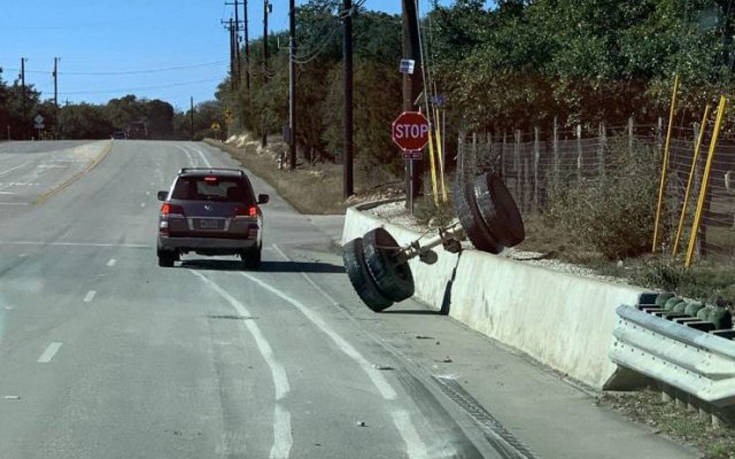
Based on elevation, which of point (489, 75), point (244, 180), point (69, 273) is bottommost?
point (69, 273)

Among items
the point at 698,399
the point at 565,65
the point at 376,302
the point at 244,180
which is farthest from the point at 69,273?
the point at 698,399

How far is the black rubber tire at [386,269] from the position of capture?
49.2 ft

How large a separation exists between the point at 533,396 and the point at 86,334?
5556 mm

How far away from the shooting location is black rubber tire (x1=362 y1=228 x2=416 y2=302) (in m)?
15.0

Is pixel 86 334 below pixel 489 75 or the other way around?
below

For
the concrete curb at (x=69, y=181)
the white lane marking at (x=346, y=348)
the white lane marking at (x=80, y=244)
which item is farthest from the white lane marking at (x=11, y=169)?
the white lane marking at (x=346, y=348)

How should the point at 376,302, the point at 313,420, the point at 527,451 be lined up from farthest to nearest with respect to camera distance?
the point at 376,302 → the point at 313,420 → the point at 527,451

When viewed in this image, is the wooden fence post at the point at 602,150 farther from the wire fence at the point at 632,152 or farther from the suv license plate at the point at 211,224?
the suv license plate at the point at 211,224

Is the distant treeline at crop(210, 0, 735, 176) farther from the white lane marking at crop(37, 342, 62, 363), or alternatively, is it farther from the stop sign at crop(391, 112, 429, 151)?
the white lane marking at crop(37, 342, 62, 363)

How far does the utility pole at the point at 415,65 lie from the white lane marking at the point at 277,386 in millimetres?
13098

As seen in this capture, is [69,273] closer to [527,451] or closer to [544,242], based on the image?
[544,242]

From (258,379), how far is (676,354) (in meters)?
3.83

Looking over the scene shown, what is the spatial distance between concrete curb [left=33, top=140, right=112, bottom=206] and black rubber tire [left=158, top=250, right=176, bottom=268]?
21527 mm

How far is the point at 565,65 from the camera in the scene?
23.9m
